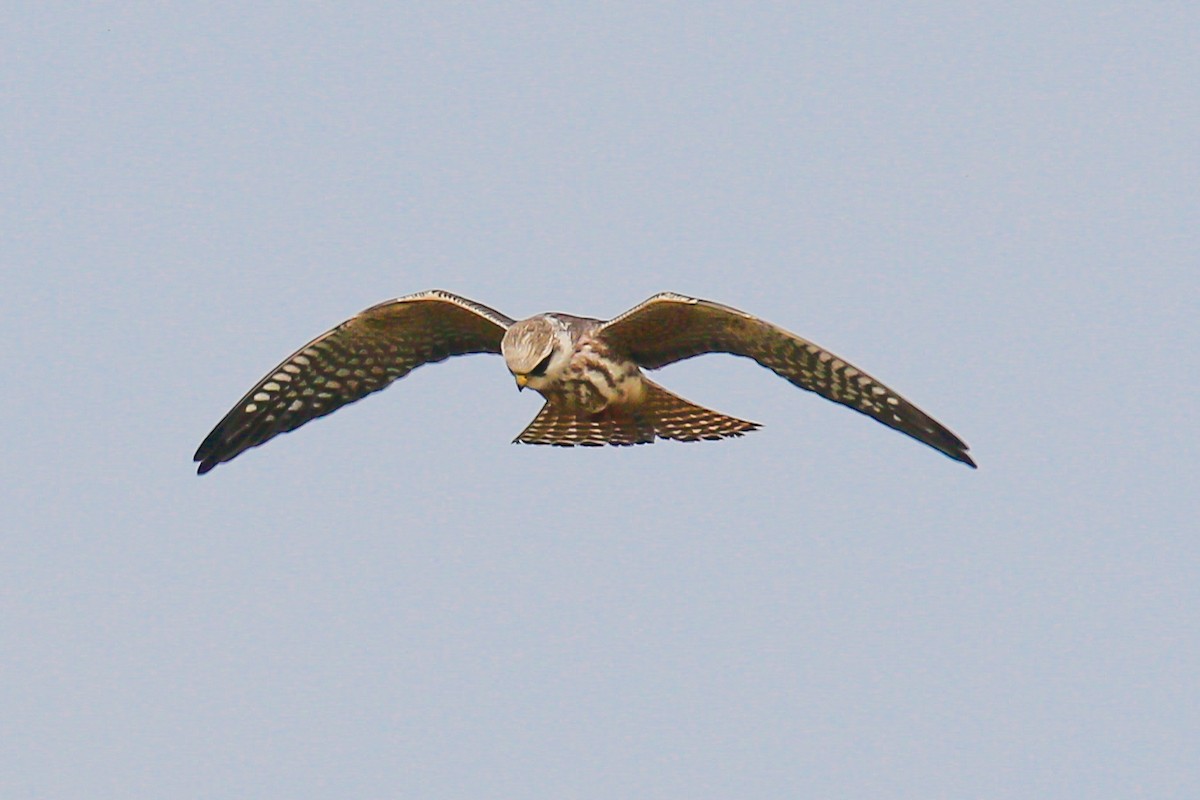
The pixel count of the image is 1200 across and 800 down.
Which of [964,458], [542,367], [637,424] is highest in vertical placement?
[542,367]

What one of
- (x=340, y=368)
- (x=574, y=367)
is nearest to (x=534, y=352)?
(x=574, y=367)

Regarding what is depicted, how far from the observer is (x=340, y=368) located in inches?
503

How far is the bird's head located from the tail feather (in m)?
0.38

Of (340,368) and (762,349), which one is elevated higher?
(762,349)

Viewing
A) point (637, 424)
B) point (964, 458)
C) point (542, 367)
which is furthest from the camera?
point (637, 424)

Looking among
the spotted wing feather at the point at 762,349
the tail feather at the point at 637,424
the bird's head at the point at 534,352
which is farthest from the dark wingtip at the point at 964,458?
the bird's head at the point at 534,352

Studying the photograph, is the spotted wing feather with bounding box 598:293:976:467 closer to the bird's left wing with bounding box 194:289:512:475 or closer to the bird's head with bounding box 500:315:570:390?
the bird's head with bounding box 500:315:570:390

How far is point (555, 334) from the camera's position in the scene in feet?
38.3

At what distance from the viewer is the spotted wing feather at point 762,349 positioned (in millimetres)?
11164

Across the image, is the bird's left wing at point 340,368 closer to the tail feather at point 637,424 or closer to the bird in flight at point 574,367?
the bird in flight at point 574,367

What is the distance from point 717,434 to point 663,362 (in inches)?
21.4

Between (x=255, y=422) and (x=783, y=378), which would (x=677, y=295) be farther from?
(x=255, y=422)

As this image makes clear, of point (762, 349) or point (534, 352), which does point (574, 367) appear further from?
point (762, 349)

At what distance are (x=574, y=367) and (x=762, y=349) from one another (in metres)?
1.11
